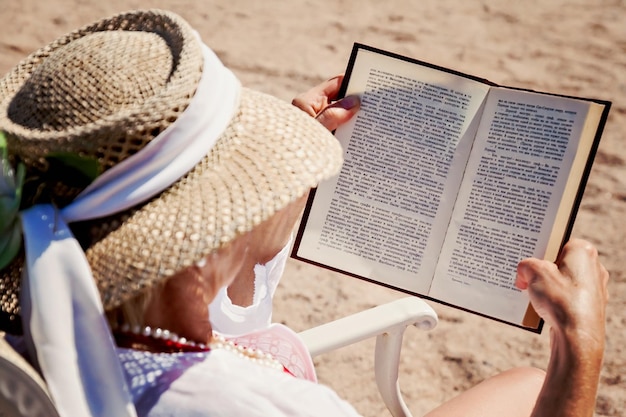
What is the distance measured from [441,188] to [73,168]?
2.34ft

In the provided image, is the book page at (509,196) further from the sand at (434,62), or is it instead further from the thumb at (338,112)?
the sand at (434,62)

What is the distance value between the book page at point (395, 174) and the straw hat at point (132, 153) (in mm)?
413

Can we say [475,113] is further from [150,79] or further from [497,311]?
[150,79]

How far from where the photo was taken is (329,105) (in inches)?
47.4

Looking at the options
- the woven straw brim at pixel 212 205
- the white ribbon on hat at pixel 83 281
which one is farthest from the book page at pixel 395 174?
the white ribbon on hat at pixel 83 281

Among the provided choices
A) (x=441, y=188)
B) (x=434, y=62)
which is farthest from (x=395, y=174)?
(x=434, y=62)

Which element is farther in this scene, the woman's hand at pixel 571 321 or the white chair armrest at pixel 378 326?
the white chair armrest at pixel 378 326

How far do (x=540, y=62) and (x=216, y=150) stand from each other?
7.61ft

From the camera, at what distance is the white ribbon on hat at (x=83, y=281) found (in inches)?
27.3

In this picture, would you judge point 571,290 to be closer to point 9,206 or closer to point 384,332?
point 384,332

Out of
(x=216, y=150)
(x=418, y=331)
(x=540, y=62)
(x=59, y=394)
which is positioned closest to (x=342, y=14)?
(x=540, y=62)

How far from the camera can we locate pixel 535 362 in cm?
193

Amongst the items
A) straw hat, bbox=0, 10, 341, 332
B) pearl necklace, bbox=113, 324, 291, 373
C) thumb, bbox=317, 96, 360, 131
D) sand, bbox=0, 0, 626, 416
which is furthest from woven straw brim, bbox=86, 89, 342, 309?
sand, bbox=0, 0, 626, 416

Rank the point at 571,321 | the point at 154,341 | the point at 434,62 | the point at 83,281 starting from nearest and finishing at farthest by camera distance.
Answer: the point at 83,281 → the point at 154,341 → the point at 571,321 → the point at 434,62
